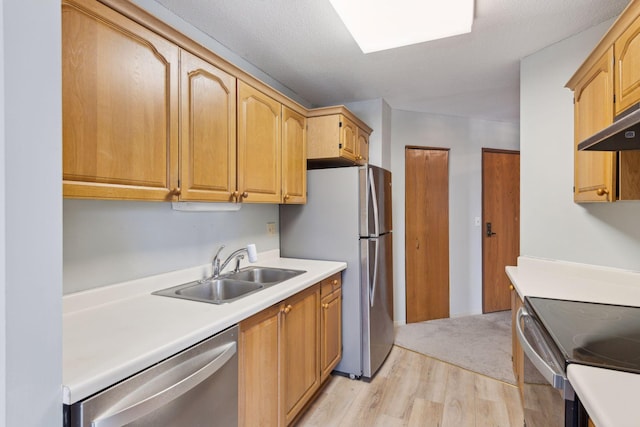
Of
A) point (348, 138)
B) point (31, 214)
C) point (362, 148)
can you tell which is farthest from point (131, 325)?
point (362, 148)

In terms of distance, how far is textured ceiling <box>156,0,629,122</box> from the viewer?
70.1 inches

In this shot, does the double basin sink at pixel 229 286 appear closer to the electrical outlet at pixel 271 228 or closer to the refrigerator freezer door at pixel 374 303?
the electrical outlet at pixel 271 228

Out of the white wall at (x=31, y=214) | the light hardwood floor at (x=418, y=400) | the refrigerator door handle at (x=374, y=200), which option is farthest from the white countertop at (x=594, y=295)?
the white wall at (x=31, y=214)

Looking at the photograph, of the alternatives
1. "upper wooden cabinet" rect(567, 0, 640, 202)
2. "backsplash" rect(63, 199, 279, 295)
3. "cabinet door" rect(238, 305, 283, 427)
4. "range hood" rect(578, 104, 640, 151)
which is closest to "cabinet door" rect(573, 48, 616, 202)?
"upper wooden cabinet" rect(567, 0, 640, 202)

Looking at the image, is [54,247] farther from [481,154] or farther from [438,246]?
[481,154]

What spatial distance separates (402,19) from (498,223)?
123 inches

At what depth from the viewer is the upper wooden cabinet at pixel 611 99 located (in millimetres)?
1328

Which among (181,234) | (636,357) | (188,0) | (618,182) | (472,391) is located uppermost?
(188,0)

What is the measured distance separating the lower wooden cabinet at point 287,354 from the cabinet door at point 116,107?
2.46 feet

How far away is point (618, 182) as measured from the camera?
1.48m

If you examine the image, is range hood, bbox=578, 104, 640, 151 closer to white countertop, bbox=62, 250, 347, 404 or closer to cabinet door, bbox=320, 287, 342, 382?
white countertop, bbox=62, 250, 347, 404

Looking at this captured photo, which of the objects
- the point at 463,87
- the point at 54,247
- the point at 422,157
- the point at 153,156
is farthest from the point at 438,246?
the point at 54,247

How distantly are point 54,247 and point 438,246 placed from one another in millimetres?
3602

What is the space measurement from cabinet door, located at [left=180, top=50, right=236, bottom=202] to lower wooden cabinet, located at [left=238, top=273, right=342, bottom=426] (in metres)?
0.67
